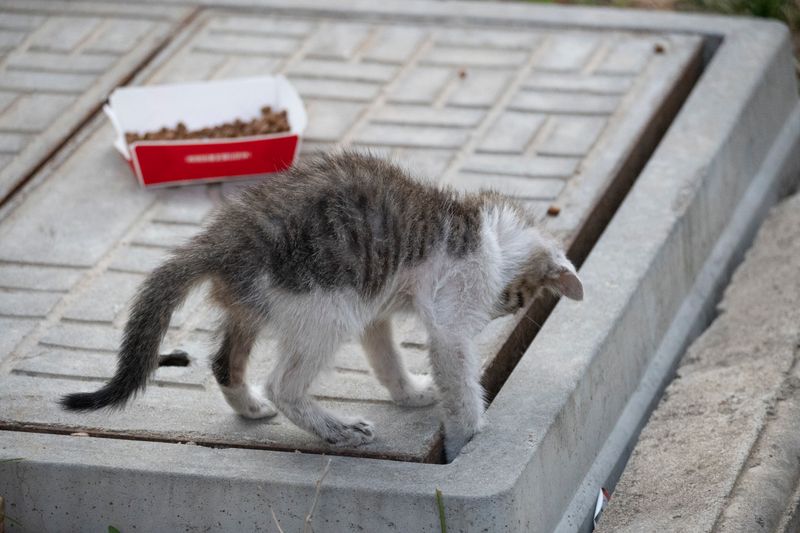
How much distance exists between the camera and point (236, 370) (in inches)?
152

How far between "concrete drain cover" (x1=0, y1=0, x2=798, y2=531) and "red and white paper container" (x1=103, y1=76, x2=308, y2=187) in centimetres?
10

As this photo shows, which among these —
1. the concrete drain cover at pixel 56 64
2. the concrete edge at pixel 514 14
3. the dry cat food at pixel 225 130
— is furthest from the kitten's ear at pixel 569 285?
the concrete edge at pixel 514 14

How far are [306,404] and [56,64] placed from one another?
3522mm

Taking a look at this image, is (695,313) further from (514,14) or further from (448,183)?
(514,14)

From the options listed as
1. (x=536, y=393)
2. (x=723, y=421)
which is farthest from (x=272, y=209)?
(x=723, y=421)

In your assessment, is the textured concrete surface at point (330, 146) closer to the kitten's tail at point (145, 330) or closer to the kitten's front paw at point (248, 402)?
the kitten's front paw at point (248, 402)

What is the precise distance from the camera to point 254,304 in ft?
11.6

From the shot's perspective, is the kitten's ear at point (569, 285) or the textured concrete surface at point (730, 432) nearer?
the textured concrete surface at point (730, 432)

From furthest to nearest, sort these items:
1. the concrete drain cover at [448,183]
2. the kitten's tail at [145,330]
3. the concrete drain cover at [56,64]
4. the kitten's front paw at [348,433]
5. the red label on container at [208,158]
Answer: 1. the concrete drain cover at [56,64]
2. the red label on container at [208,158]
3. the kitten's front paw at [348,433]
4. the concrete drain cover at [448,183]
5. the kitten's tail at [145,330]

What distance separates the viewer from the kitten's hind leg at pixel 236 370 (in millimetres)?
3797

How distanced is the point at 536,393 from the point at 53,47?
397 centimetres

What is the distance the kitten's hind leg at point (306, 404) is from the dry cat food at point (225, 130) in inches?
85.7

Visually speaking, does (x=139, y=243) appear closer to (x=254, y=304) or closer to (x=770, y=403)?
(x=254, y=304)

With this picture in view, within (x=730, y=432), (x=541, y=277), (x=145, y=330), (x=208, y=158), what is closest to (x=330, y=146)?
(x=208, y=158)
